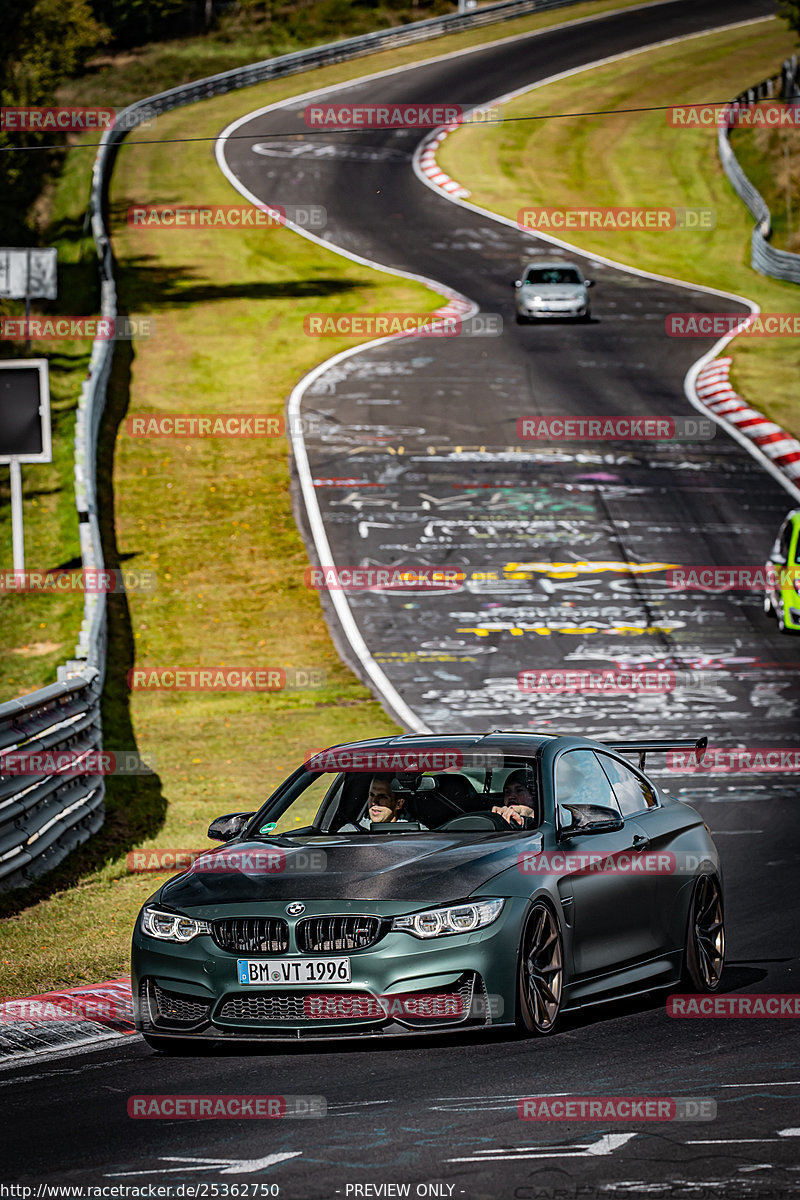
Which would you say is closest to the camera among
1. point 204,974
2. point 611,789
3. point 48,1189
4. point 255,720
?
point 48,1189

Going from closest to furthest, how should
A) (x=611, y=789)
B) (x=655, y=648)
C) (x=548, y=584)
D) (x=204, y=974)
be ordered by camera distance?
(x=204, y=974) < (x=611, y=789) < (x=655, y=648) < (x=548, y=584)

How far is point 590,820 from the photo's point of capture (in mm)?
8242

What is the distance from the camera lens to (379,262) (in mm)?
47625

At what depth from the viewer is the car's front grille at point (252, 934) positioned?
743 cm

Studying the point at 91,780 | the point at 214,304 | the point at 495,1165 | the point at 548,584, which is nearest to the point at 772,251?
the point at 214,304

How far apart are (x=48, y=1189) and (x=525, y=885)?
8.89ft

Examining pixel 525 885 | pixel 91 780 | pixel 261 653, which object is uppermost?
pixel 525 885

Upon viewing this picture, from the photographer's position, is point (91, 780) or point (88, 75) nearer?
point (91, 780)

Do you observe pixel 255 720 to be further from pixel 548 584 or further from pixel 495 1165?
pixel 495 1165

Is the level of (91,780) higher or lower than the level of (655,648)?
higher
